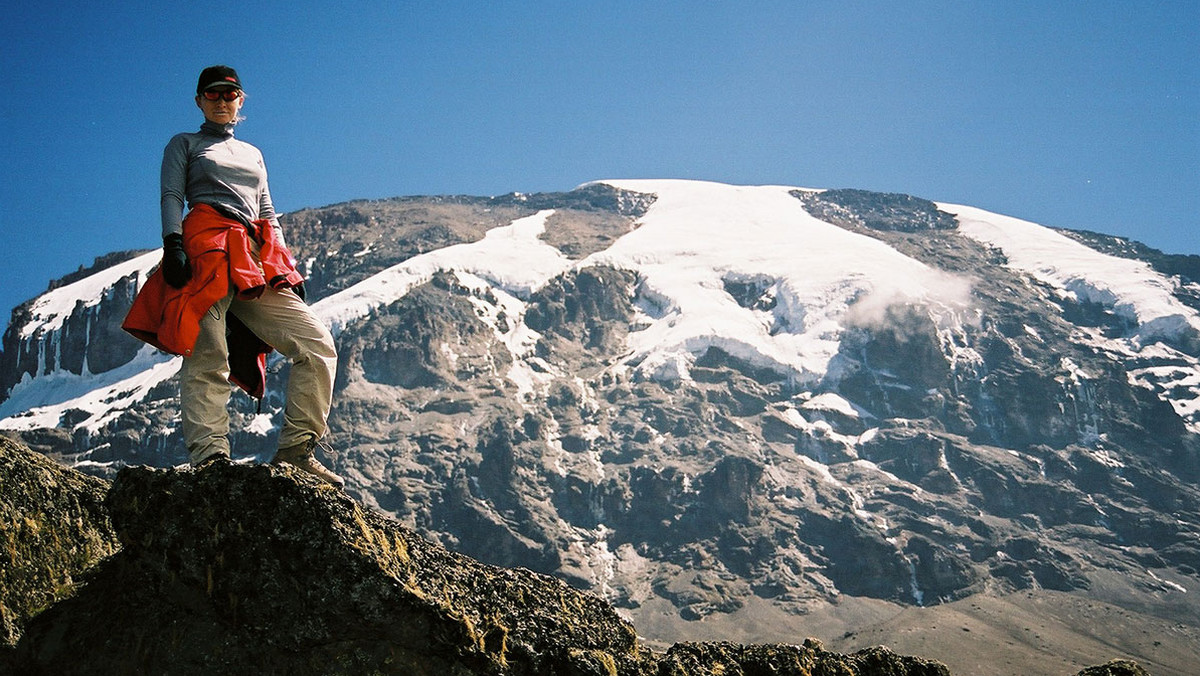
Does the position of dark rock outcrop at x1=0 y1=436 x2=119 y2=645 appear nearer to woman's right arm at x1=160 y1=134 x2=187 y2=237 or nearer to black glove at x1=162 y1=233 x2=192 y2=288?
black glove at x1=162 y1=233 x2=192 y2=288

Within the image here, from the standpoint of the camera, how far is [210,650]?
705 centimetres

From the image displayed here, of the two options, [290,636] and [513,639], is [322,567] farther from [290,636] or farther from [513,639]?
[513,639]

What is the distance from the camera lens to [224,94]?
924 cm

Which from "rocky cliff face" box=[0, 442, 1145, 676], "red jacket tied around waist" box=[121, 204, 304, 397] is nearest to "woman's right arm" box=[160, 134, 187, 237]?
"red jacket tied around waist" box=[121, 204, 304, 397]

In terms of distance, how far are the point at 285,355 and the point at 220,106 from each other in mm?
2396

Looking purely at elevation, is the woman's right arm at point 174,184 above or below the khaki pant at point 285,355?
above

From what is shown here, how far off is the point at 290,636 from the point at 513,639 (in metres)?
1.61

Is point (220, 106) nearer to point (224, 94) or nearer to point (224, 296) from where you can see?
point (224, 94)

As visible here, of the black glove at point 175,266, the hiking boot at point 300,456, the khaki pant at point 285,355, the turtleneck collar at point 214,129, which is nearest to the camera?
the black glove at point 175,266

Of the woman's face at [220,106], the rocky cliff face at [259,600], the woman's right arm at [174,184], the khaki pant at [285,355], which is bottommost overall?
the rocky cliff face at [259,600]

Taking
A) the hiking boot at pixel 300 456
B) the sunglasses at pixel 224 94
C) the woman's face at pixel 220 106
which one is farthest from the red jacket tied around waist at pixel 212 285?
the sunglasses at pixel 224 94

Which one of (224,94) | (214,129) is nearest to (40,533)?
(214,129)

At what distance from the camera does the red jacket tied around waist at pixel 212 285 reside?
8359 millimetres

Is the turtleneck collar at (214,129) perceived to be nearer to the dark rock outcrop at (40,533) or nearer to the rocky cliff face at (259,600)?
the dark rock outcrop at (40,533)
